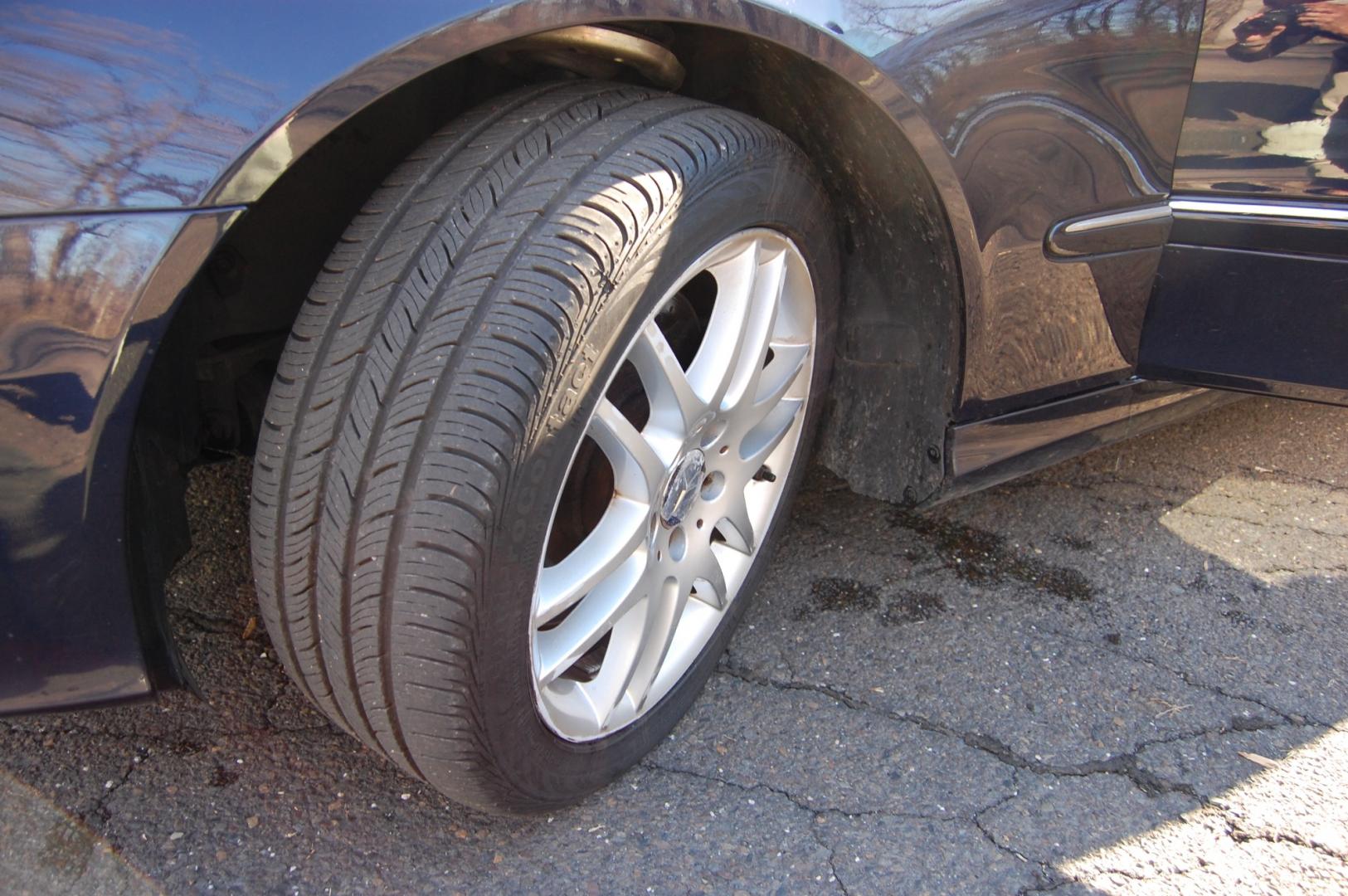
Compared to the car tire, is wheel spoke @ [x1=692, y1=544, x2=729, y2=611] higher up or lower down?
lower down

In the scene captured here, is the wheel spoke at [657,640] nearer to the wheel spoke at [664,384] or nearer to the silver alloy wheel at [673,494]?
the silver alloy wheel at [673,494]

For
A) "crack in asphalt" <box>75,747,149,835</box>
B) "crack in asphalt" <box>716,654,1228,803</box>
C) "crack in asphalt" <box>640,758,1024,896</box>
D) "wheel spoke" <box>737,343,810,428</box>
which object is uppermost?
"wheel spoke" <box>737,343,810,428</box>

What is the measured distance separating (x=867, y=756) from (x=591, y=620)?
0.56 m

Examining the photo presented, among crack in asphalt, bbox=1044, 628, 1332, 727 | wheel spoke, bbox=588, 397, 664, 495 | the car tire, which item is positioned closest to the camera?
the car tire

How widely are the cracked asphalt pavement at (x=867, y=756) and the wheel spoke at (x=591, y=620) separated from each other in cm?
30

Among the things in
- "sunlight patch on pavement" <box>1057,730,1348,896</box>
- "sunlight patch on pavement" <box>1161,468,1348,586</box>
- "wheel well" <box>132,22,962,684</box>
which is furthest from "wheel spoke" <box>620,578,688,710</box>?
"sunlight patch on pavement" <box>1161,468,1348,586</box>

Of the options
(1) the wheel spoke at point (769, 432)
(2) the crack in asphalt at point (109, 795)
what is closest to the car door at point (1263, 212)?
(1) the wheel spoke at point (769, 432)

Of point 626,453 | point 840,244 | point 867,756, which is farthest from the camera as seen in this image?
point 840,244

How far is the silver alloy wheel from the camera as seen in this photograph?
1.49 m

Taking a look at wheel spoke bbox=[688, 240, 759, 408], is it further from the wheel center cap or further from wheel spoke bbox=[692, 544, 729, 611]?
wheel spoke bbox=[692, 544, 729, 611]

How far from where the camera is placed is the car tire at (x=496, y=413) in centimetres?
123

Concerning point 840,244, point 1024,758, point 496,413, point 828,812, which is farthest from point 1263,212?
point 496,413

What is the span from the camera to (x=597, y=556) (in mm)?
1507

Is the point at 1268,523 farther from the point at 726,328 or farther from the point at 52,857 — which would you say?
the point at 52,857
